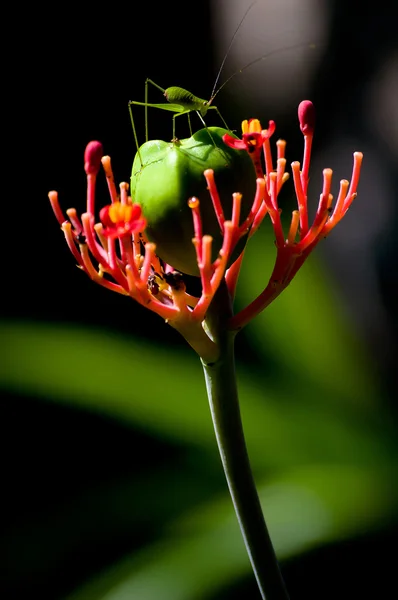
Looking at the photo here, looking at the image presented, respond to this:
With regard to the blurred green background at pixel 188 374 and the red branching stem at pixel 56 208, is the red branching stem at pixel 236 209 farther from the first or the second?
the blurred green background at pixel 188 374

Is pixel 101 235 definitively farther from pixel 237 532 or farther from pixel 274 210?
pixel 237 532

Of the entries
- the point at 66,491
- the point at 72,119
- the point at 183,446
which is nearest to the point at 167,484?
the point at 183,446

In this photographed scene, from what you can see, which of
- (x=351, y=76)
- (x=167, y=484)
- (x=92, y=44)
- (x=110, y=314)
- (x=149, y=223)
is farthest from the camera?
(x=351, y=76)

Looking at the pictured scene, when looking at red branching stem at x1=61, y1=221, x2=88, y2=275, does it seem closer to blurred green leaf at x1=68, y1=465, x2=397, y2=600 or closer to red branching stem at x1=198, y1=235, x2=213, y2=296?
red branching stem at x1=198, y1=235, x2=213, y2=296

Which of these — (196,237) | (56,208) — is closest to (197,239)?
(196,237)

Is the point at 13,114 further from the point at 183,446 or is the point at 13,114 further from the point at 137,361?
the point at 183,446

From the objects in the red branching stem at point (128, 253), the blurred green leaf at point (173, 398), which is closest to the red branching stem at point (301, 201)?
the red branching stem at point (128, 253)
